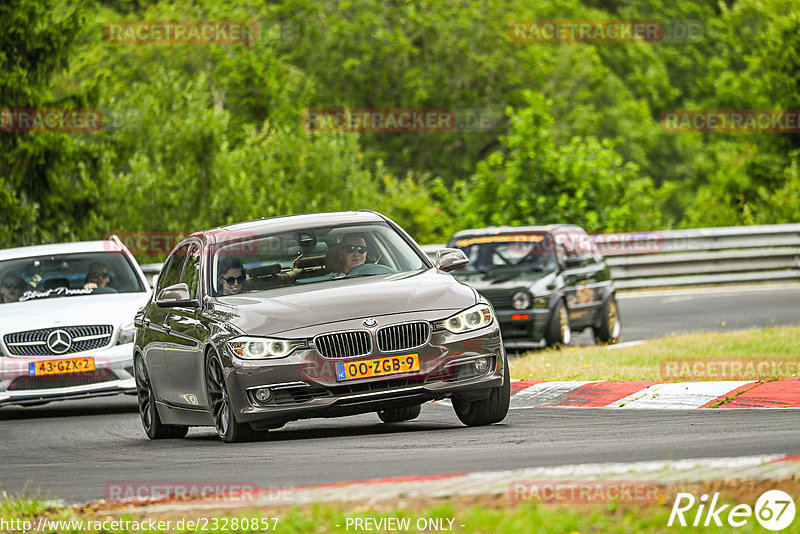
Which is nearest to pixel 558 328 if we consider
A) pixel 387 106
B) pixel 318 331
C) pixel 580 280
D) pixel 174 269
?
pixel 580 280

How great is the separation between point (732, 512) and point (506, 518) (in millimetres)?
884

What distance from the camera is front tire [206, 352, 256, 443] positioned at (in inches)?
385

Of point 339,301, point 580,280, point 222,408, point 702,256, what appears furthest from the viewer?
point 702,256

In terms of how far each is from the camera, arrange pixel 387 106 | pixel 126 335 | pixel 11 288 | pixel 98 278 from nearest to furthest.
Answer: pixel 126 335 → pixel 11 288 → pixel 98 278 → pixel 387 106

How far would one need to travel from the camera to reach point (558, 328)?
701 inches

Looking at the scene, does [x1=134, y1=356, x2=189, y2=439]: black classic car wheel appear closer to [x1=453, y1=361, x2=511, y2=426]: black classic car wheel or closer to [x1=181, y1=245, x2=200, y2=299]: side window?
[x1=181, y1=245, x2=200, y2=299]: side window

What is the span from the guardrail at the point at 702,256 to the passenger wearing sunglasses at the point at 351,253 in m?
18.0

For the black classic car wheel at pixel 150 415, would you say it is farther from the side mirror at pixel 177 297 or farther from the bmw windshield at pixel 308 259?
the bmw windshield at pixel 308 259

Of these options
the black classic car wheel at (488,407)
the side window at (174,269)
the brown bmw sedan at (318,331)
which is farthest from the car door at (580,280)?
the black classic car wheel at (488,407)

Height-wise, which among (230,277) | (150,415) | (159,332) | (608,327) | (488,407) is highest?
(230,277)

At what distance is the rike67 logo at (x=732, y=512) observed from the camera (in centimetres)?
550

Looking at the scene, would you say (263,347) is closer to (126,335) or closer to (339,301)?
(339,301)

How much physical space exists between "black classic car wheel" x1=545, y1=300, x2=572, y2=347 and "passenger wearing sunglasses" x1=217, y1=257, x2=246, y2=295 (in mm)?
7673

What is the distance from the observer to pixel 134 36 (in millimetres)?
55219
